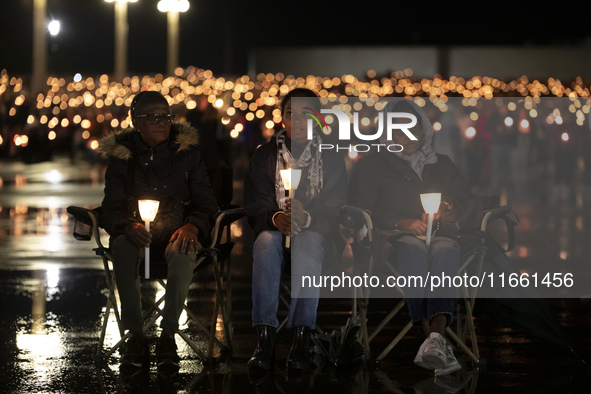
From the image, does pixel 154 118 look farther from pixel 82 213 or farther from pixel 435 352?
pixel 435 352

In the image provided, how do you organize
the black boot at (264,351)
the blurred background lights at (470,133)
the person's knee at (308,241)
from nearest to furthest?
the black boot at (264,351) < the person's knee at (308,241) < the blurred background lights at (470,133)

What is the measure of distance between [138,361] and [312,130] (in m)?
1.76

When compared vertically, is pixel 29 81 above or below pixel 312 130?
above

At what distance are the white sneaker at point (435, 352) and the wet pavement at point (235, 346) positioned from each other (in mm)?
86

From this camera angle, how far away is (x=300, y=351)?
18.7 feet

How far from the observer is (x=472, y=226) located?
6.04m

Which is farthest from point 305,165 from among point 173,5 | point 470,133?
point 470,133

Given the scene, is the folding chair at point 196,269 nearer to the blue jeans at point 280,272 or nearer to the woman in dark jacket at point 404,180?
the blue jeans at point 280,272

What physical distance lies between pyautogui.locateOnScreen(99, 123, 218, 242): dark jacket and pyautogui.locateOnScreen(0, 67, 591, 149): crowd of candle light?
20899mm

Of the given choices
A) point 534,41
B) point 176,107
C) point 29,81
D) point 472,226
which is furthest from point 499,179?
point 534,41

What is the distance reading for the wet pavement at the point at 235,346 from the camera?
5.36 m

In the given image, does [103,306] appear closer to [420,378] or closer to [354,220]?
[354,220]

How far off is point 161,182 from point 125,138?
0.37 meters

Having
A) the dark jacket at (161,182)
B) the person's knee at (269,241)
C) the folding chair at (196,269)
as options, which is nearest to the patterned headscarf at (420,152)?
the person's knee at (269,241)
